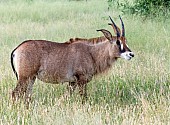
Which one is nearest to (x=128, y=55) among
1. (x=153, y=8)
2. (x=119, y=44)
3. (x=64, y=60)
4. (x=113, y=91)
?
(x=119, y=44)

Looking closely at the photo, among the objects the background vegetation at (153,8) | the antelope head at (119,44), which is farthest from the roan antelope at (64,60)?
the background vegetation at (153,8)

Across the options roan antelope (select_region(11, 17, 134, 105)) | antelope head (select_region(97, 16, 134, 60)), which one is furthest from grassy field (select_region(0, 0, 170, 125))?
Result: antelope head (select_region(97, 16, 134, 60))

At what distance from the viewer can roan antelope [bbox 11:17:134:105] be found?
687 cm

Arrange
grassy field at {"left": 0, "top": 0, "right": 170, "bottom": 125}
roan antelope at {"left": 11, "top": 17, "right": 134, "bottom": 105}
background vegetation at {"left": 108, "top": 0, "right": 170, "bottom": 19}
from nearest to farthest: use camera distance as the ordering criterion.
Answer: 1. grassy field at {"left": 0, "top": 0, "right": 170, "bottom": 125}
2. roan antelope at {"left": 11, "top": 17, "right": 134, "bottom": 105}
3. background vegetation at {"left": 108, "top": 0, "right": 170, "bottom": 19}

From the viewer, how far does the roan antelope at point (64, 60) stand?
6867mm

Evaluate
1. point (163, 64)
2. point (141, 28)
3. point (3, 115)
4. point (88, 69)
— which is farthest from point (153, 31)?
point (3, 115)

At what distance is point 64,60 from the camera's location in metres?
7.18

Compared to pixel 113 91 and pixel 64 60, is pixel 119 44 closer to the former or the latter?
pixel 113 91

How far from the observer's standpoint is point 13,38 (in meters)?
12.6

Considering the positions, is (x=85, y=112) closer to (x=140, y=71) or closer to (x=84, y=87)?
(x=84, y=87)

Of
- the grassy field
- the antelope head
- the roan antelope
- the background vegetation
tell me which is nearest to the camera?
the grassy field

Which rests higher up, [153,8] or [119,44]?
[119,44]

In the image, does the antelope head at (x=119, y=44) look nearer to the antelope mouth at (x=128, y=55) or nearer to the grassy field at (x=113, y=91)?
the antelope mouth at (x=128, y=55)

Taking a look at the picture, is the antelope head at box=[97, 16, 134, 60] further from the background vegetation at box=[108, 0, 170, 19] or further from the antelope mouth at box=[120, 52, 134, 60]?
the background vegetation at box=[108, 0, 170, 19]
